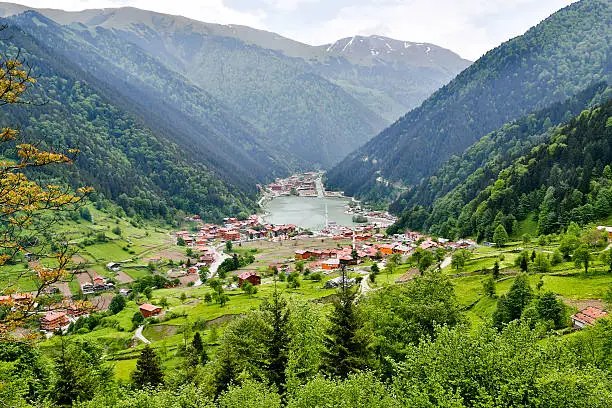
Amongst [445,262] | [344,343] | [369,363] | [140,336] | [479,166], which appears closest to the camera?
[344,343]

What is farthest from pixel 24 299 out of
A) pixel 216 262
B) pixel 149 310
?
pixel 216 262

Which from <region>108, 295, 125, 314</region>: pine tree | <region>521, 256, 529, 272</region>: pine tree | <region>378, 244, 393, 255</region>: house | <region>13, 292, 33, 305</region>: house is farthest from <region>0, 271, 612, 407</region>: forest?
<region>378, 244, 393, 255</region>: house

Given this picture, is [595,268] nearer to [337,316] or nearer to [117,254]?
[337,316]

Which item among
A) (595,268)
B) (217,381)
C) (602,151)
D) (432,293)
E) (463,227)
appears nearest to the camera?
(217,381)

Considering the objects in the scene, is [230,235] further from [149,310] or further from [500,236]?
[500,236]

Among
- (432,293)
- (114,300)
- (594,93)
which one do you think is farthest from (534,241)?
(594,93)

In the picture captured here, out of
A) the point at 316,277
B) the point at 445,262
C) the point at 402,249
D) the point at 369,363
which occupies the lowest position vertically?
the point at 316,277

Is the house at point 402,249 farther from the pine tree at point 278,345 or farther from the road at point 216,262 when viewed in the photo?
the pine tree at point 278,345
